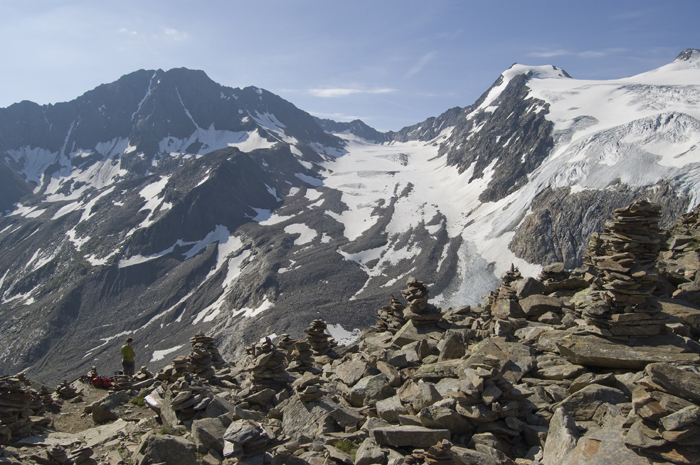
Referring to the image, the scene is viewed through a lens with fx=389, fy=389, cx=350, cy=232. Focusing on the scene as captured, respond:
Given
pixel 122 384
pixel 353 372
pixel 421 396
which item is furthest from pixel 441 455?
pixel 122 384

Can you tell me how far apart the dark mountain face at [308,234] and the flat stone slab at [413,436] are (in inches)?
2241

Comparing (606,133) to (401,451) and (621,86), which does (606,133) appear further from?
(401,451)

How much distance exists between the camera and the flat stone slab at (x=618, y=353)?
9305 mm

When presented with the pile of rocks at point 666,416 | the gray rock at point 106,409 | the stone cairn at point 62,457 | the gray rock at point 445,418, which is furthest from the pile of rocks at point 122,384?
the pile of rocks at point 666,416

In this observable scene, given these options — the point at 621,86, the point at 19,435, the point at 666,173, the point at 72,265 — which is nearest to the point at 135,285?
the point at 72,265

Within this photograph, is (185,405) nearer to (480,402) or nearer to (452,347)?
(480,402)

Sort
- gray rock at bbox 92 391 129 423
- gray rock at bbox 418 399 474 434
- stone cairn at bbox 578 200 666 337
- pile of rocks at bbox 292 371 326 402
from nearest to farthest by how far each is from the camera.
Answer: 1. gray rock at bbox 418 399 474 434
2. stone cairn at bbox 578 200 666 337
3. pile of rocks at bbox 292 371 326 402
4. gray rock at bbox 92 391 129 423

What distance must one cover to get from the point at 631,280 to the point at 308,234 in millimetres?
108920

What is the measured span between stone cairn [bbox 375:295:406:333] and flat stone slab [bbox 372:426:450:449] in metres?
11.2

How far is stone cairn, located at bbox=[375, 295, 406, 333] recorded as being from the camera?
20.2 metres

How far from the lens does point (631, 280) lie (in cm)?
1045

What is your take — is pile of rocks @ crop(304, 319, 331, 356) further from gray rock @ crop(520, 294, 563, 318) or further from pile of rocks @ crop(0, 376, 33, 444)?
pile of rocks @ crop(0, 376, 33, 444)

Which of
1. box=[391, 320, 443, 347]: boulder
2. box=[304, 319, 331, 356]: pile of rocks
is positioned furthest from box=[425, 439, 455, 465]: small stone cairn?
box=[304, 319, 331, 356]: pile of rocks

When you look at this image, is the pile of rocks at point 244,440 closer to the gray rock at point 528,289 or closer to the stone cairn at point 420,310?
the stone cairn at point 420,310
